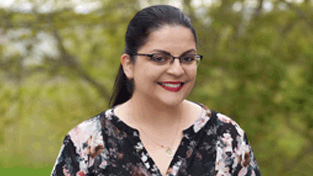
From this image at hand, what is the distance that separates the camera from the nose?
6.81 feet

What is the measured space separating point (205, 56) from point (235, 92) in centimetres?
58

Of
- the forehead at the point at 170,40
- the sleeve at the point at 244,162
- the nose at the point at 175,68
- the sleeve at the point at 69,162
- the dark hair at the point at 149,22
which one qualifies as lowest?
the sleeve at the point at 244,162

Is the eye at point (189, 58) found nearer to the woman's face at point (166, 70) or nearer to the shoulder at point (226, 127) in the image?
the woman's face at point (166, 70)

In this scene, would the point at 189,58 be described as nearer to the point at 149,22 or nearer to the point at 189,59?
the point at 189,59

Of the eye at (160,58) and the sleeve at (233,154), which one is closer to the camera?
the eye at (160,58)

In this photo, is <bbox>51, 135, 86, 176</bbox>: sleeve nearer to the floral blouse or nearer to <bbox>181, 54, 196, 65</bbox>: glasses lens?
the floral blouse

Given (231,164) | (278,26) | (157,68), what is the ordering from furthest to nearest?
1. (278,26)
2. (231,164)
3. (157,68)

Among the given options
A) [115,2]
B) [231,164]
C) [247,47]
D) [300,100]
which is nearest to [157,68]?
[231,164]

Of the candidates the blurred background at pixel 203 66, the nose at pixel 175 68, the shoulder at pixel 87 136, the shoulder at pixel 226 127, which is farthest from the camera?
the blurred background at pixel 203 66

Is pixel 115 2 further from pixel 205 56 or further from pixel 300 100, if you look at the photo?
pixel 300 100

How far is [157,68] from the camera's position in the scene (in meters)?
2.09

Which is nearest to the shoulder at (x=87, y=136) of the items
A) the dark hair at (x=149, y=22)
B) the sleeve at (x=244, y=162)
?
the dark hair at (x=149, y=22)

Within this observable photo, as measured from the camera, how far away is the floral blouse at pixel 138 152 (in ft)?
7.06

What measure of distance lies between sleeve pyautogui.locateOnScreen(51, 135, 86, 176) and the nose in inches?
23.6
